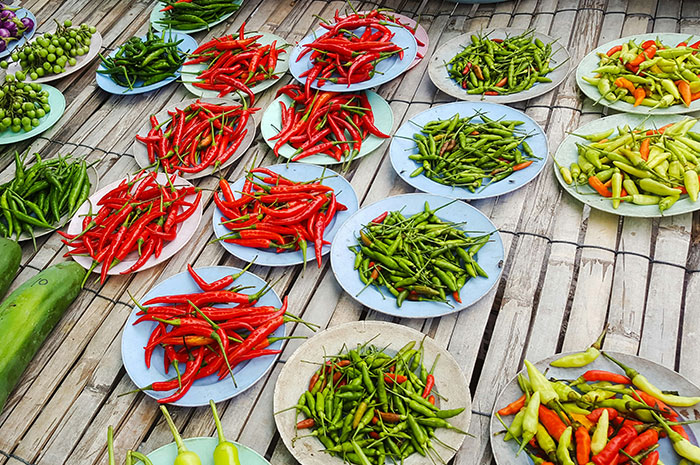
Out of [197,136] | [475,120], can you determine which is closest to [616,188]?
[475,120]

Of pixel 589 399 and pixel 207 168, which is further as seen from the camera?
pixel 207 168

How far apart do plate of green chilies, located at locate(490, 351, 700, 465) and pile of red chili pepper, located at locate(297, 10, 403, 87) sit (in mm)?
2316

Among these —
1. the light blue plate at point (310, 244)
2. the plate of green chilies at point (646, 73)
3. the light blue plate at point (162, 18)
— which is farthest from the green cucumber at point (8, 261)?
the plate of green chilies at point (646, 73)

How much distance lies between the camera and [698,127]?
10.3ft

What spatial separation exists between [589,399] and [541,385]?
7.2 inches

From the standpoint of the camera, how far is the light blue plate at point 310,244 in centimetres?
299

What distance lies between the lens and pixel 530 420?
2.12 m

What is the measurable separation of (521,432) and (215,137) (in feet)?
8.49

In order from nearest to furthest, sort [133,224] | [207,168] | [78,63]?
[133,224]
[207,168]
[78,63]

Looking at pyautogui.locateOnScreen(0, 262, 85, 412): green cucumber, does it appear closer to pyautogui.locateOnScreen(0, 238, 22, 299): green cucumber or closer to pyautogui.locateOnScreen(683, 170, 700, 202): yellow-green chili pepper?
pyautogui.locateOnScreen(0, 238, 22, 299): green cucumber

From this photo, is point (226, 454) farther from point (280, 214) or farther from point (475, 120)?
point (475, 120)

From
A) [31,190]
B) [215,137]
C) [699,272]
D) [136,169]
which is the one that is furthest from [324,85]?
[699,272]

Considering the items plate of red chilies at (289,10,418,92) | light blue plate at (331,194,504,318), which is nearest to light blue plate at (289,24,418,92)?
plate of red chilies at (289,10,418,92)

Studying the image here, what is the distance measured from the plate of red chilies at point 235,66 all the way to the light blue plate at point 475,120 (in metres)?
1.22
